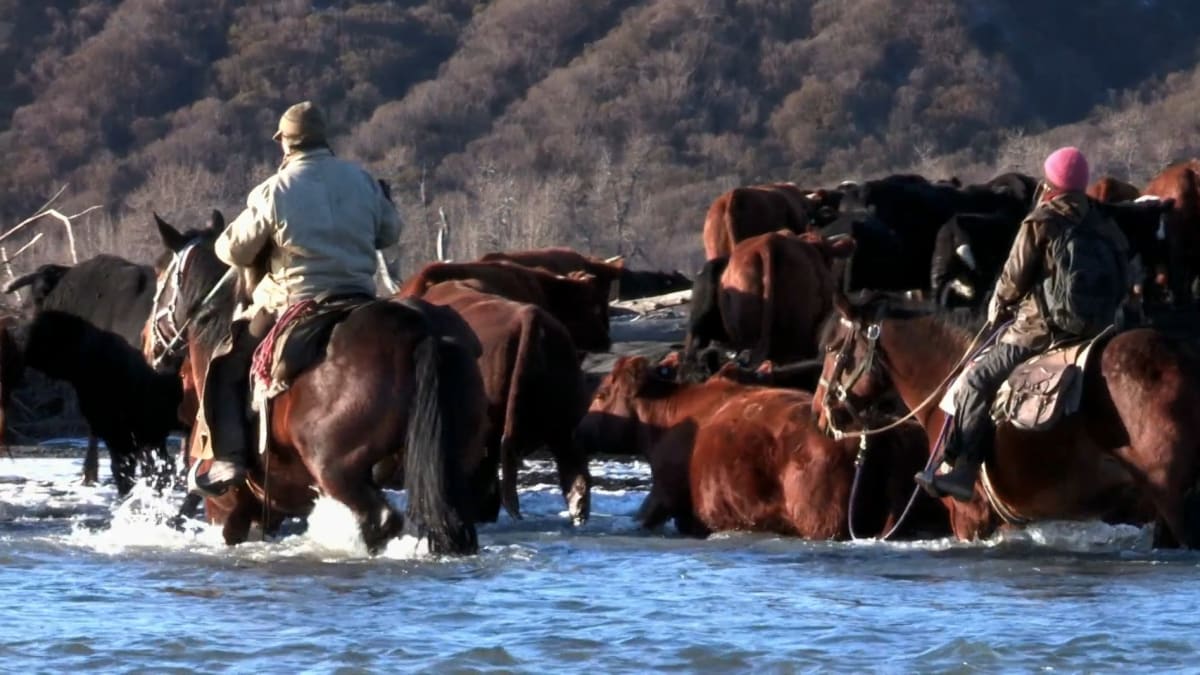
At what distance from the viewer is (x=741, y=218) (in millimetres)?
19328

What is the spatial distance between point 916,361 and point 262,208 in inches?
124

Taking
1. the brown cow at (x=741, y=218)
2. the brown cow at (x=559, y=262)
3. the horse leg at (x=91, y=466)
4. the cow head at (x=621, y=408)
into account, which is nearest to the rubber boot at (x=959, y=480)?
the cow head at (x=621, y=408)

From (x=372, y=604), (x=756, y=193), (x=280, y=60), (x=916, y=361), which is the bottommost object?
(x=372, y=604)

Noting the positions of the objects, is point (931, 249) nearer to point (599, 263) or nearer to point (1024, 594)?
point (599, 263)

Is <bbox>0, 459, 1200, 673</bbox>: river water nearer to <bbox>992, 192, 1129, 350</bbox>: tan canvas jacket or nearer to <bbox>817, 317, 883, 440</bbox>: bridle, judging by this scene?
<bbox>817, 317, 883, 440</bbox>: bridle

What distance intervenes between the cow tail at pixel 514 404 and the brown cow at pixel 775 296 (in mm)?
3416

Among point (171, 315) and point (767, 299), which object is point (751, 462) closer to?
point (171, 315)

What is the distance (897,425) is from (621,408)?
89.1 inches

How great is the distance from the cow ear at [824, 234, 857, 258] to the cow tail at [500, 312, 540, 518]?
161 inches

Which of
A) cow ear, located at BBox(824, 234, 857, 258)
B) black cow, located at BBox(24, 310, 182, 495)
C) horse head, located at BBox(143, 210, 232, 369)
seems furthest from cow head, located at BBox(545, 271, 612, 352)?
horse head, located at BBox(143, 210, 232, 369)

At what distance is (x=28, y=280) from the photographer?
16.6m

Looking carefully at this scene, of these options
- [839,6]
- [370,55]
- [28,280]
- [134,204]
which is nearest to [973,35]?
[839,6]

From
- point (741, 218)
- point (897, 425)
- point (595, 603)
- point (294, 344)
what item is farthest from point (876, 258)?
point (595, 603)

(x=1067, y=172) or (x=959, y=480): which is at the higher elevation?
(x=1067, y=172)
